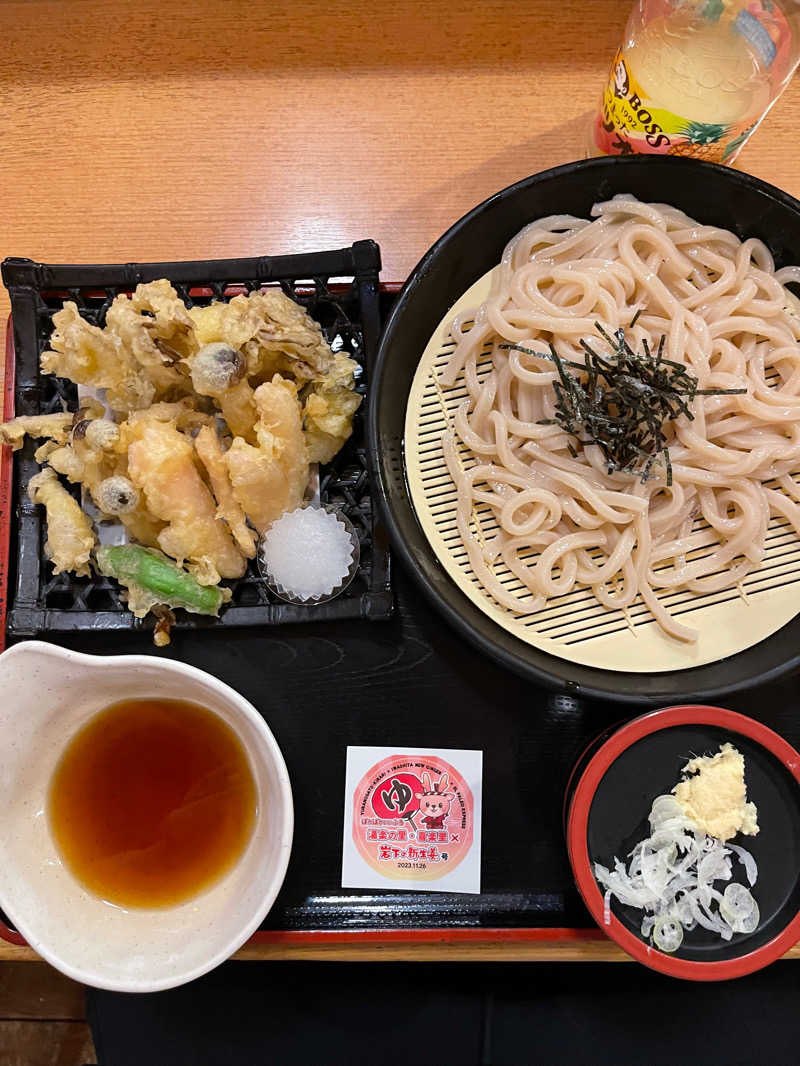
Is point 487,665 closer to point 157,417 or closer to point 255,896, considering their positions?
point 255,896

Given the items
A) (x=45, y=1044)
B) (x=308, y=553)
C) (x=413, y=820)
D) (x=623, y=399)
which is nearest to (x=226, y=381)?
(x=308, y=553)

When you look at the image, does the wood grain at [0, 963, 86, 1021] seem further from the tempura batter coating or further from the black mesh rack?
the tempura batter coating

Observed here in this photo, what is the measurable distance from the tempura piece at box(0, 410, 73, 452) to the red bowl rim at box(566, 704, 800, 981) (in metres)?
1.49

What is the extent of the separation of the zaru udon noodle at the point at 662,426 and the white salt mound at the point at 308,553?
0.30 metres

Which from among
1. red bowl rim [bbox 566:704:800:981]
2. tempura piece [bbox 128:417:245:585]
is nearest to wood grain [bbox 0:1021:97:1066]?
tempura piece [bbox 128:417:245:585]

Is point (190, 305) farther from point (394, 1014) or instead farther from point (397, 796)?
point (394, 1014)

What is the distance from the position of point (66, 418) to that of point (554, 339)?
3.99 feet

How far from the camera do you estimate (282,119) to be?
2.07m

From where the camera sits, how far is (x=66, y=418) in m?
1.81

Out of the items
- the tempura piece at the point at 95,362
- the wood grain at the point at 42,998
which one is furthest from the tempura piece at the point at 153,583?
the wood grain at the point at 42,998

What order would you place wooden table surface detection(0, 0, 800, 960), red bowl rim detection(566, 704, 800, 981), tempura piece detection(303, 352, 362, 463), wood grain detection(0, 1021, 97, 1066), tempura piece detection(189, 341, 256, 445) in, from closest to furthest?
1. red bowl rim detection(566, 704, 800, 981)
2. tempura piece detection(189, 341, 256, 445)
3. tempura piece detection(303, 352, 362, 463)
4. wooden table surface detection(0, 0, 800, 960)
5. wood grain detection(0, 1021, 97, 1066)

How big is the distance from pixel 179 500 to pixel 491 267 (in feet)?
3.21

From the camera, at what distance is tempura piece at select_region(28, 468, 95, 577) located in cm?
174

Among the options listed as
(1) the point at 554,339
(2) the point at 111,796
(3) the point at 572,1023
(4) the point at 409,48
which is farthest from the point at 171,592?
(4) the point at 409,48
